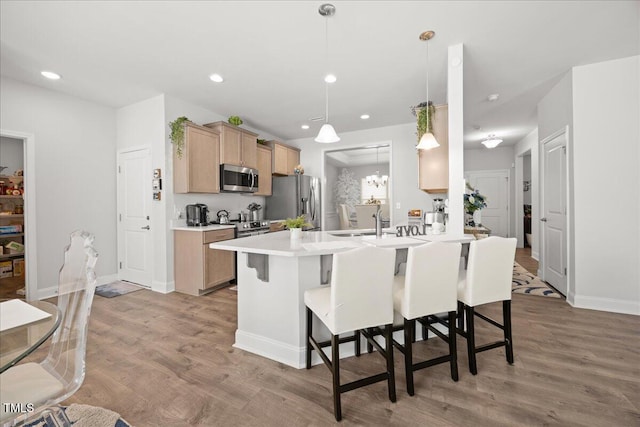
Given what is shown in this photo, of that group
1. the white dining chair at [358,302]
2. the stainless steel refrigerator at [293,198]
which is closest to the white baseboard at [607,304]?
the white dining chair at [358,302]

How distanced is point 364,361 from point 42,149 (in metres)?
4.55

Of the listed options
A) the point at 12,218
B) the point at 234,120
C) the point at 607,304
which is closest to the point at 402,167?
Result: the point at 234,120

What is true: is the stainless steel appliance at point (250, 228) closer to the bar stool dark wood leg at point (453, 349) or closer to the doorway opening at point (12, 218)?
the doorway opening at point (12, 218)

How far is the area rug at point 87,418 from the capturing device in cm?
145

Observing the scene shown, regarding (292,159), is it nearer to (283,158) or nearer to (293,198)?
(283,158)

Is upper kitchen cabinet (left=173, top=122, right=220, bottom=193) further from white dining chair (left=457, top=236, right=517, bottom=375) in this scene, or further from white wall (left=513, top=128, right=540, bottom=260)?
white wall (left=513, top=128, right=540, bottom=260)

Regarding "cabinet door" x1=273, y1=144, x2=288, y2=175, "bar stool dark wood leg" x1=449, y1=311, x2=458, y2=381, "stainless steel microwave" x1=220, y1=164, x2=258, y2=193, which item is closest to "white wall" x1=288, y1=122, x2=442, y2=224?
"cabinet door" x1=273, y1=144, x2=288, y2=175

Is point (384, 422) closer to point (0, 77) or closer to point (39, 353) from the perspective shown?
point (39, 353)

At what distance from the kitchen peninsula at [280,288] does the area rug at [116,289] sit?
2.46 m

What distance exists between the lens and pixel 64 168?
3664 mm

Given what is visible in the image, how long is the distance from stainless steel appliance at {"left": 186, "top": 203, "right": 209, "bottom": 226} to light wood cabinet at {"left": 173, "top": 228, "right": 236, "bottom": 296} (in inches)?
9.5

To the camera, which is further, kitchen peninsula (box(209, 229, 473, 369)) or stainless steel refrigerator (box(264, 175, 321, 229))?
stainless steel refrigerator (box(264, 175, 321, 229))

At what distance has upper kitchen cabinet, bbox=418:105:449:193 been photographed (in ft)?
10.6

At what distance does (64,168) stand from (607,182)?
6.65 metres
